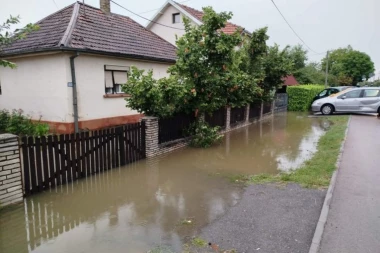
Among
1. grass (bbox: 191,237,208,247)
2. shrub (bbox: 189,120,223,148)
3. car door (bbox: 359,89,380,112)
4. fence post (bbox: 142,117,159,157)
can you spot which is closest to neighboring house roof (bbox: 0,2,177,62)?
fence post (bbox: 142,117,159,157)

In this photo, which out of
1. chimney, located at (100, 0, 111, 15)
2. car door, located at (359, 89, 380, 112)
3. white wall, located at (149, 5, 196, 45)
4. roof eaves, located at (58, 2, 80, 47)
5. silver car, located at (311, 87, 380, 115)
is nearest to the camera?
roof eaves, located at (58, 2, 80, 47)

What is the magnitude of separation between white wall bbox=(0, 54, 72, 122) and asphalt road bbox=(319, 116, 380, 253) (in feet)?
31.1

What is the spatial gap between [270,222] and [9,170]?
176 inches

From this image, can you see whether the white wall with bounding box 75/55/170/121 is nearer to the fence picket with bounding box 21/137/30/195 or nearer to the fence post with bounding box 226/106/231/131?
the fence post with bounding box 226/106/231/131

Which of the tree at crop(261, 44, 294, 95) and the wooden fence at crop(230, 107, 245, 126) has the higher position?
the tree at crop(261, 44, 294, 95)

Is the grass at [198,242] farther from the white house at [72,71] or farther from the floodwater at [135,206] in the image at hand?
the white house at [72,71]

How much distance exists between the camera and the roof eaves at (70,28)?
10.8 m

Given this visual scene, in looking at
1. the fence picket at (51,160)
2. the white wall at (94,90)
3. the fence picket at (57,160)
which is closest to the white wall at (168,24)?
the white wall at (94,90)

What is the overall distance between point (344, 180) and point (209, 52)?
5.68m

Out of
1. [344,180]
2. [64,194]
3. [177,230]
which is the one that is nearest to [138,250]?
[177,230]

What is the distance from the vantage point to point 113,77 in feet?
42.9

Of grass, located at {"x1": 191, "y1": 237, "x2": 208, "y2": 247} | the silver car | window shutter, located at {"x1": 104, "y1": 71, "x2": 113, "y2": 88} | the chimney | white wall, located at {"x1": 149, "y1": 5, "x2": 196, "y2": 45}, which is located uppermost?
white wall, located at {"x1": 149, "y1": 5, "x2": 196, "y2": 45}

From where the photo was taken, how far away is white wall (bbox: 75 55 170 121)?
37.6ft

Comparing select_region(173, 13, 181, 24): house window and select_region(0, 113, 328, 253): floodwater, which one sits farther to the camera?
select_region(173, 13, 181, 24): house window
